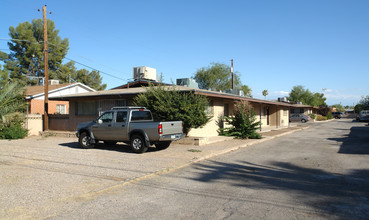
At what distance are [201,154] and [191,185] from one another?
14.1 feet

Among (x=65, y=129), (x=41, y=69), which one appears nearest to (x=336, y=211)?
(x=65, y=129)

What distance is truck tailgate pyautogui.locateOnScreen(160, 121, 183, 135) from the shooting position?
11.1m

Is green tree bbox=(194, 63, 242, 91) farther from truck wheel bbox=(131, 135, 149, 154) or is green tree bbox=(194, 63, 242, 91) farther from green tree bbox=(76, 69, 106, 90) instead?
truck wheel bbox=(131, 135, 149, 154)

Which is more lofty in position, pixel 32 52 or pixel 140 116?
pixel 32 52

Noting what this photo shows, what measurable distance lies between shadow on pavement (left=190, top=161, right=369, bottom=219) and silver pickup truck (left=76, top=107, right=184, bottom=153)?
7.98 ft

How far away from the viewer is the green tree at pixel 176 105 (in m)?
14.3

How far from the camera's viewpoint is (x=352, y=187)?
21.2ft

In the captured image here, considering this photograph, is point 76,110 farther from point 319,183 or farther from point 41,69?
point 41,69

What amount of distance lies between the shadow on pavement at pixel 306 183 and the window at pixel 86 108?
12304mm

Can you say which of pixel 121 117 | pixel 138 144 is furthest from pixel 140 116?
pixel 138 144

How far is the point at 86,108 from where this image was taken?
789 inches

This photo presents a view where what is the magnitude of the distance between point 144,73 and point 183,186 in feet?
57.7

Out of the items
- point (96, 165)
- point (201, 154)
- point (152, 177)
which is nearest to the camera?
point (152, 177)

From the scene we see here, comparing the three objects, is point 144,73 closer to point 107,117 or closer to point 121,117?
point 107,117
